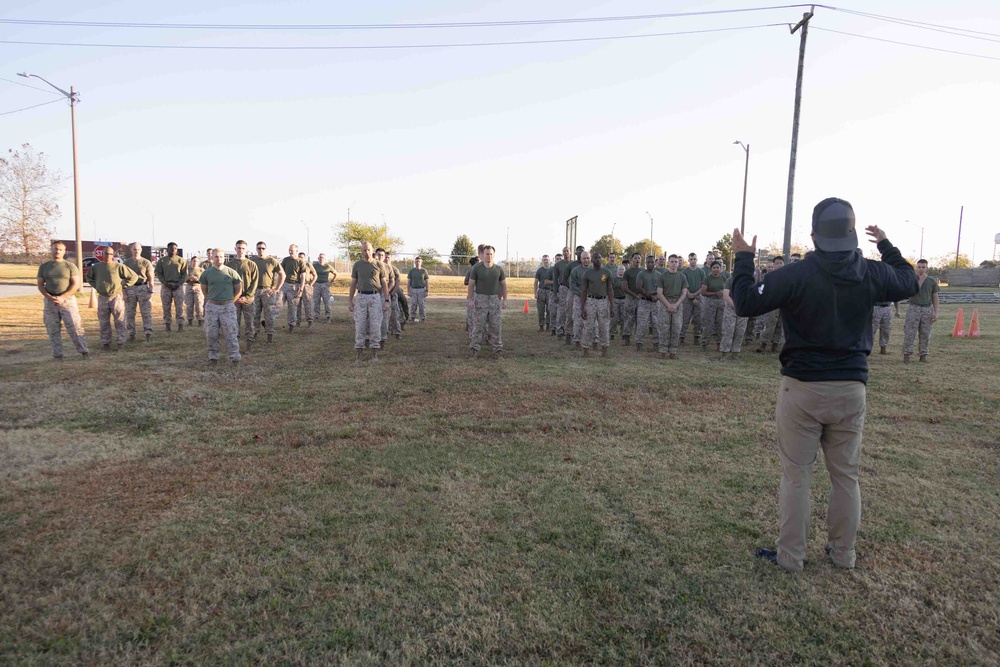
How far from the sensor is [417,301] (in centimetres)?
1877

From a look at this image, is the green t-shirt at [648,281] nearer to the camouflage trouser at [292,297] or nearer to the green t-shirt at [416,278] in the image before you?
the green t-shirt at [416,278]

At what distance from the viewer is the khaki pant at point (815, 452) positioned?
345 cm

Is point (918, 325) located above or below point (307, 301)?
above

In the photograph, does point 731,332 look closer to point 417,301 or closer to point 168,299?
point 417,301

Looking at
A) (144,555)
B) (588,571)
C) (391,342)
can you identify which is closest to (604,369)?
(391,342)

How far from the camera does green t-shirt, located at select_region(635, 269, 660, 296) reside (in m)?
12.6

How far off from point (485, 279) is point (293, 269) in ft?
21.3

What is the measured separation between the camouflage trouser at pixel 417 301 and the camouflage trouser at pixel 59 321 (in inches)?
371

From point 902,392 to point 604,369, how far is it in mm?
4609

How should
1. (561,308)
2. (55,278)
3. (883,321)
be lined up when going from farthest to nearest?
(561,308)
(883,321)
(55,278)

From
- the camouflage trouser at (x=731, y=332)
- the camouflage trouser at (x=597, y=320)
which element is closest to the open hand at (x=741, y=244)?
the camouflage trouser at (x=597, y=320)

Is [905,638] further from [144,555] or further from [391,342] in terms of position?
[391,342]

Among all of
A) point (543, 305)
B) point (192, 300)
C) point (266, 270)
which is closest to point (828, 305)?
point (266, 270)

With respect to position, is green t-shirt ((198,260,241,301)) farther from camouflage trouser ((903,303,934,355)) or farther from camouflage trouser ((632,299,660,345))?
camouflage trouser ((903,303,934,355))
